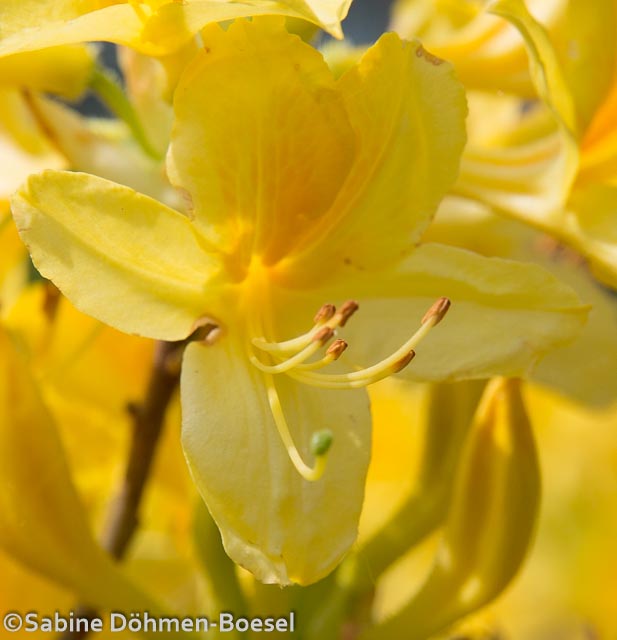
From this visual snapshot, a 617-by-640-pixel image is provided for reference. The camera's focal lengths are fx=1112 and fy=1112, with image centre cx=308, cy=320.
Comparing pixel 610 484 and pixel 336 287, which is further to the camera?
pixel 610 484

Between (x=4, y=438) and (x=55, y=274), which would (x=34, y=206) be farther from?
(x=4, y=438)

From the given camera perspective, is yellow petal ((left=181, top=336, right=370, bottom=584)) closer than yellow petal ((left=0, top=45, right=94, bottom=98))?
Yes

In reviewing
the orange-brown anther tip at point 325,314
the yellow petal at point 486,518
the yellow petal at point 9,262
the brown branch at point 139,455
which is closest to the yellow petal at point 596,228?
the yellow petal at point 486,518

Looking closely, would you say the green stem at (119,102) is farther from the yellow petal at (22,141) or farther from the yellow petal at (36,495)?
the yellow petal at (36,495)

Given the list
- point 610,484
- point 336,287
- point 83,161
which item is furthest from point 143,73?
point 610,484

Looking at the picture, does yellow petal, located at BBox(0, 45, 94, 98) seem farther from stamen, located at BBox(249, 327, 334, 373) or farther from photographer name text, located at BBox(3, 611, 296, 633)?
photographer name text, located at BBox(3, 611, 296, 633)

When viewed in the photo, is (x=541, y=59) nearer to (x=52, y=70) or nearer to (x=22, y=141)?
Answer: (x=52, y=70)

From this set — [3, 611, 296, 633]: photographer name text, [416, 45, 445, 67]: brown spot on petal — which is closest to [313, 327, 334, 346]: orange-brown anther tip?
[416, 45, 445, 67]: brown spot on petal
